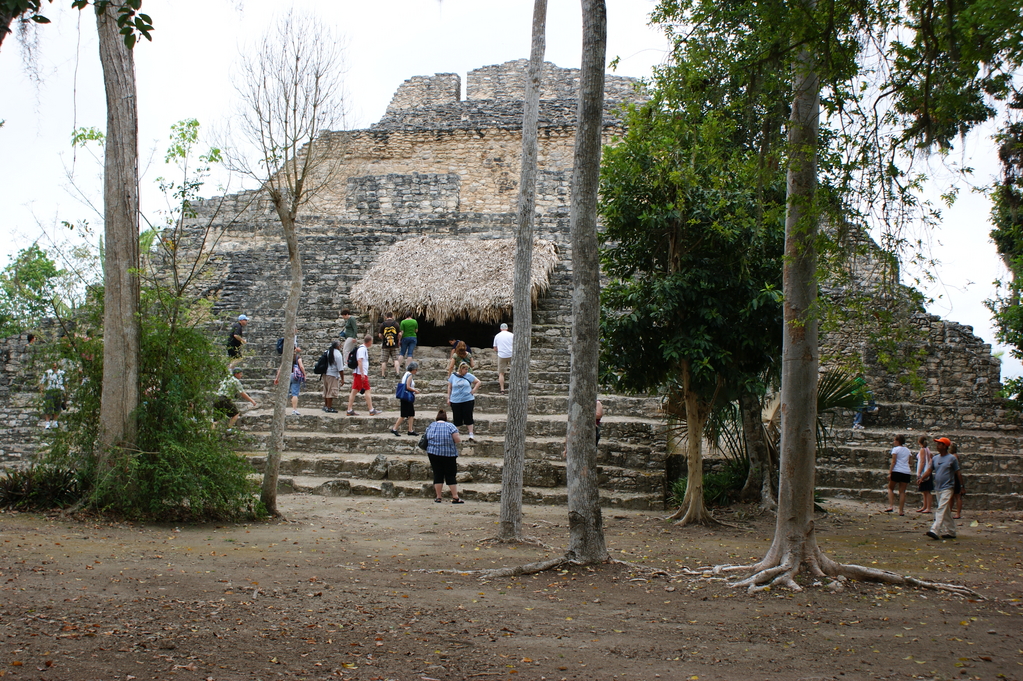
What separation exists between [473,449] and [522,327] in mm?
3695

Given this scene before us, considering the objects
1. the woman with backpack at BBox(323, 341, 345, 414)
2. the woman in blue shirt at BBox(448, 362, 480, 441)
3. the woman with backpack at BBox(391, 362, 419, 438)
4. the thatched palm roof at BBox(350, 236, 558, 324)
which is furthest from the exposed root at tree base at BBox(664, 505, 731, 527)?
the thatched palm roof at BBox(350, 236, 558, 324)

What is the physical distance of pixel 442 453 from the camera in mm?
8859

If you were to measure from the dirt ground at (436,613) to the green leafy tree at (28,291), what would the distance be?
208cm

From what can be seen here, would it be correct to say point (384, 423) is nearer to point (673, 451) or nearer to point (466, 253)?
point (673, 451)

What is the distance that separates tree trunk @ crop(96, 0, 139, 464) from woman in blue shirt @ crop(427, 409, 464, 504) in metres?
3.12

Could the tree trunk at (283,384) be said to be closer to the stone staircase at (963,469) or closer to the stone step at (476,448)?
the stone step at (476,448)

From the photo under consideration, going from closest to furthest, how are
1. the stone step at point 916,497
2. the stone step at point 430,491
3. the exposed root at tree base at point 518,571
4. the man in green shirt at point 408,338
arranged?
the exposed root at tree base at point 518,571 → the stone step at point 430,491 → the stone step at point 916,497 → the man in green shirt at point 408,338

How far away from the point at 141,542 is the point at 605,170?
5689mm


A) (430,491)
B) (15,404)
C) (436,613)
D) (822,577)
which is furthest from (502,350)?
(15,404)

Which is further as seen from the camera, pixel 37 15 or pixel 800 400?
pixel 800 400

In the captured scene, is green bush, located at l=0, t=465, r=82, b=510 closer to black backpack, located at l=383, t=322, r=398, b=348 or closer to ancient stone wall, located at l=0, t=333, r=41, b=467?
ancient stone wall, located at l=0, t=333, r=41, b=467

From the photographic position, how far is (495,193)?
78.0 ft

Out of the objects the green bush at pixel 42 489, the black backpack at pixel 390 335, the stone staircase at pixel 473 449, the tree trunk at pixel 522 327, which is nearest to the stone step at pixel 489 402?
the stone staircase at pixel 473 449

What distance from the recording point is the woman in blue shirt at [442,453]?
28.9 ft
